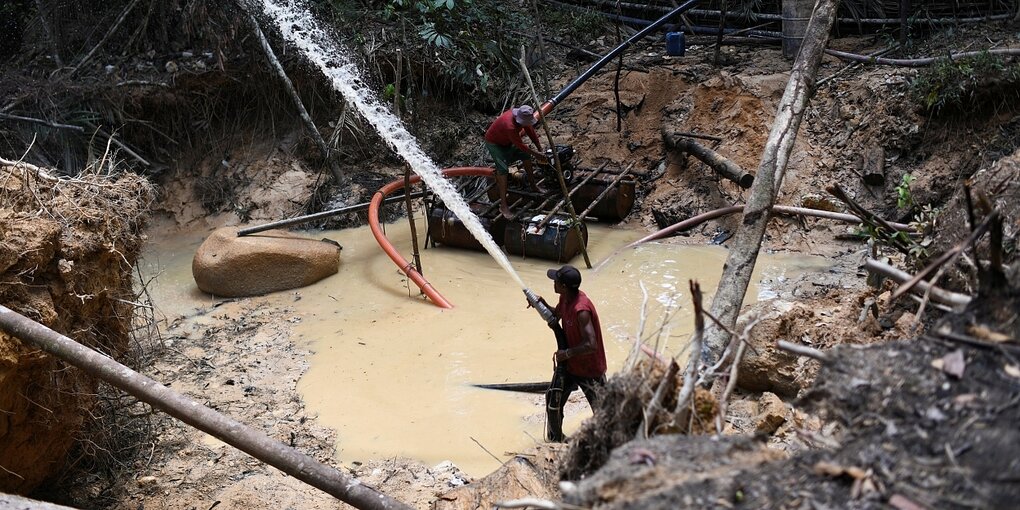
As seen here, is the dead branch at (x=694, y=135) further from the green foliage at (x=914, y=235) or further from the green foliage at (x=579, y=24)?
the green foliage at (x=914, y=235)

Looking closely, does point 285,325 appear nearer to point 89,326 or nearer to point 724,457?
point 89,326

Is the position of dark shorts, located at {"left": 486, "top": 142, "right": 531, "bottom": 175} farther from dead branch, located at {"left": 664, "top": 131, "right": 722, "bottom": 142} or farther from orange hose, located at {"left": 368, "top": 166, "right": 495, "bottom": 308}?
dead branch, located at {"left": 664, "top": 131, "right": 722, "bottom": 142}

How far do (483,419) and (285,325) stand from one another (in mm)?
2744

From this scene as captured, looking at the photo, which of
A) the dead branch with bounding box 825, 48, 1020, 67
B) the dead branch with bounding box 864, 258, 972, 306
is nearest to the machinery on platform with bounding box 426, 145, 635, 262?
the dead branch with bounding box 825, 48, 1020, 67

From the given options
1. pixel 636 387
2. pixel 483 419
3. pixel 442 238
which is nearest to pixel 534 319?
pixel 483 419

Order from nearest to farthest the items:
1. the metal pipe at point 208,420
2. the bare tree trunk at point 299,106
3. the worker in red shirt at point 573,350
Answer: the metal pipe at point 208,420, the worker in red shirt at point 573,350, the bare tree trunk at point 299,106

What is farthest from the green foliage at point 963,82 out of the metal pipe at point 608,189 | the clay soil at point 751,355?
the metal pipe at point 608,189

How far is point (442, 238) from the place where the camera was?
8945 millimetres

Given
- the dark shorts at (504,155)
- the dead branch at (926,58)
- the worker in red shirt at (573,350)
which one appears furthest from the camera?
the dark shorts at (504,155)

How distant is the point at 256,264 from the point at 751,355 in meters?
5.17

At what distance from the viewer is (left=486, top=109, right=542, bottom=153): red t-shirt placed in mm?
8047

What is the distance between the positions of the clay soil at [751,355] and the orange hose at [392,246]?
48.2 inches

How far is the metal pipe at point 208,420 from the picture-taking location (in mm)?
3312

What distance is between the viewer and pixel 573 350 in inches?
185
